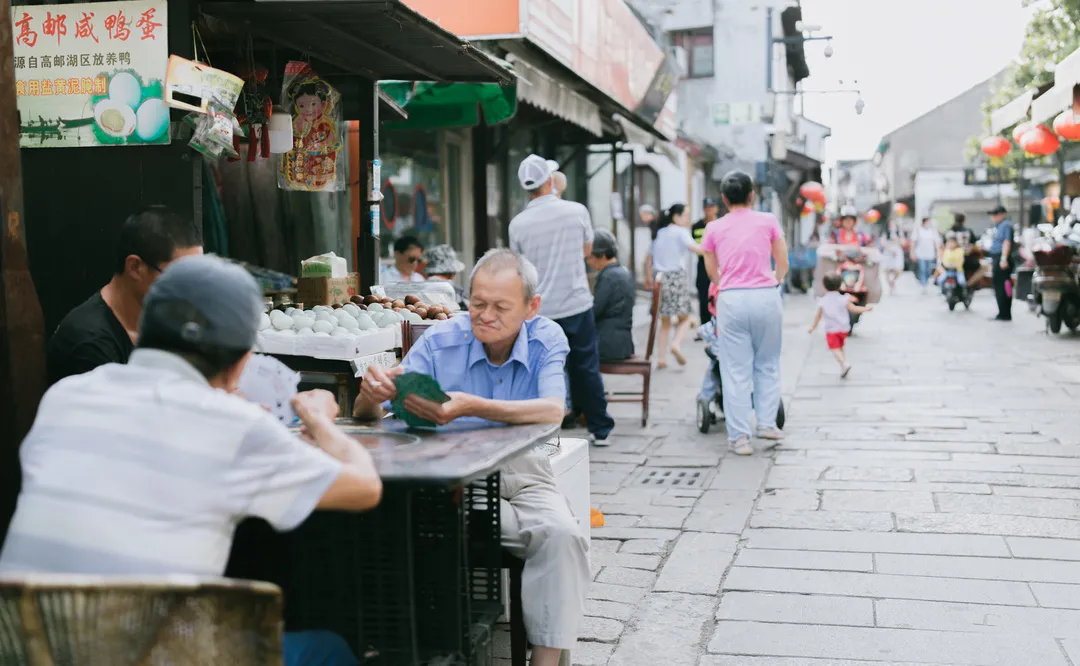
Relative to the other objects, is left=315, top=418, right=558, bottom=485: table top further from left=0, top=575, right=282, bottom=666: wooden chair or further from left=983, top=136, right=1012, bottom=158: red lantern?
left=983, top=136, right=1012, bottom=158: red lantern

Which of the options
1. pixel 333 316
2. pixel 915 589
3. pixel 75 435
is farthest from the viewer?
pixel 333 316

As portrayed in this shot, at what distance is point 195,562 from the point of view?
7.18 feet

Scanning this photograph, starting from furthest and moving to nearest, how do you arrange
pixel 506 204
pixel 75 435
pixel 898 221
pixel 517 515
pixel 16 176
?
pixel 898 221 → pixel 506 204 → pixel 16 176 → pixel 517 515 → pixel 75 435

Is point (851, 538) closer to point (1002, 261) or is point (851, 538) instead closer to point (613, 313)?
point (613, 313)

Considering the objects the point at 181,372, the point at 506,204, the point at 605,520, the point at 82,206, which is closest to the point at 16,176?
the point at 82,206

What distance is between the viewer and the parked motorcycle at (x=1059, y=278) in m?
15.4

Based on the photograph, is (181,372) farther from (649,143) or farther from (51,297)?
(649,143)

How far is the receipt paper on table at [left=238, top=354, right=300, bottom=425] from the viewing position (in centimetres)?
305

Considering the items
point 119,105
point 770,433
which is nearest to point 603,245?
point 770,433

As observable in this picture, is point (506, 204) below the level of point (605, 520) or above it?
above

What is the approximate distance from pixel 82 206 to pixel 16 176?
51.9 inches

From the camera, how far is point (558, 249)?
8.04 meters

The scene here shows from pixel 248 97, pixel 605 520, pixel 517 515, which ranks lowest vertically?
pixel 605 520

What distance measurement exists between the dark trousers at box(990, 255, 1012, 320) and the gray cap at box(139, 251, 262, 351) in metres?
17.7
